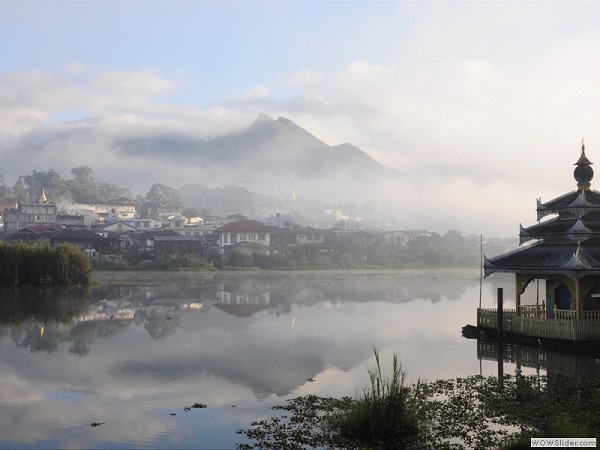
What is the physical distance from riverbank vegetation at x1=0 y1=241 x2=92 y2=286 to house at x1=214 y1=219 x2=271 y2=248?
138ft

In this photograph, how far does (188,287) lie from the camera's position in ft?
194

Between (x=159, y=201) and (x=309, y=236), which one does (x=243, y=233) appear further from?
(x=159, y=201)

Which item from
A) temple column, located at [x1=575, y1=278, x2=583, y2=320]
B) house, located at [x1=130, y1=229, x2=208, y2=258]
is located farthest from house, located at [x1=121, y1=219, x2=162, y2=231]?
temple column, located at [x1=575, y1=278, x2=583, y2=320]

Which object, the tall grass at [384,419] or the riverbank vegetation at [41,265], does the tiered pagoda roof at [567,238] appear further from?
the riverbank vegetation at [41,265]

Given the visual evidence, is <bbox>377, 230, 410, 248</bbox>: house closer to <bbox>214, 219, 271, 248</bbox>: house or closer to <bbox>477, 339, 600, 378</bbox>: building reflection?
<bbox>214, 219, 271, 248</bbox>: house

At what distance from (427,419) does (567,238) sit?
51.0ft

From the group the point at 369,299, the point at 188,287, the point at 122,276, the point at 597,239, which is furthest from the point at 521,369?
the point at 122,276

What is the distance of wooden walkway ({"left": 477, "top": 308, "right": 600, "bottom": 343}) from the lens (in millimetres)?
24391

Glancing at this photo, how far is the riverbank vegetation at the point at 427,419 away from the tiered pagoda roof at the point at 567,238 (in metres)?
8.06

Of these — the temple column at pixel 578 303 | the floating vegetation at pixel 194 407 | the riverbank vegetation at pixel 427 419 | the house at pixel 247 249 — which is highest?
the house at pixel 247 249

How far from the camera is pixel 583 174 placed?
92.7ft

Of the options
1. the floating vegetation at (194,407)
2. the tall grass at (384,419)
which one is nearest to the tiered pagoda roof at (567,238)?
the tall grass at (384,419)

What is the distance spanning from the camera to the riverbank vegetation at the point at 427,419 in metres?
13.6

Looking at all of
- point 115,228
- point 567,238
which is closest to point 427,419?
point 567,238
